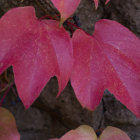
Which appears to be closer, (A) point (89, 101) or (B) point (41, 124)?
(A) point (89, 101)

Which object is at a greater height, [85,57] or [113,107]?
[85,57]

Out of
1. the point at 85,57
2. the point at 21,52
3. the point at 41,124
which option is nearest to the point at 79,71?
the point at 85,57

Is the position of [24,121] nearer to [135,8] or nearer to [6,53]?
[6,53]

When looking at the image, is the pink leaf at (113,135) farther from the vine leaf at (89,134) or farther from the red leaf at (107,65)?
the red leaf at (107,65)

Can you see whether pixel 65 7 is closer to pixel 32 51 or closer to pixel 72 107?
pixel 32 51

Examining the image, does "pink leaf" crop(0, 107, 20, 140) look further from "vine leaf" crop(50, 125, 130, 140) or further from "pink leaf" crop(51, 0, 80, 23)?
"pink leaf" crop(51, 0, 80, 23)

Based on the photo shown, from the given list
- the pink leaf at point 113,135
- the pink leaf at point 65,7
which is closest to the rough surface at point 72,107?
the pink leaf at point 113,135

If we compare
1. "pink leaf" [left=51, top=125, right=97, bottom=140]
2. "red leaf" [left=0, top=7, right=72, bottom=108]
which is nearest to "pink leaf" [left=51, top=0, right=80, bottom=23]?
"red leaf" [left=0, top=7, right=72, bottom=108]
